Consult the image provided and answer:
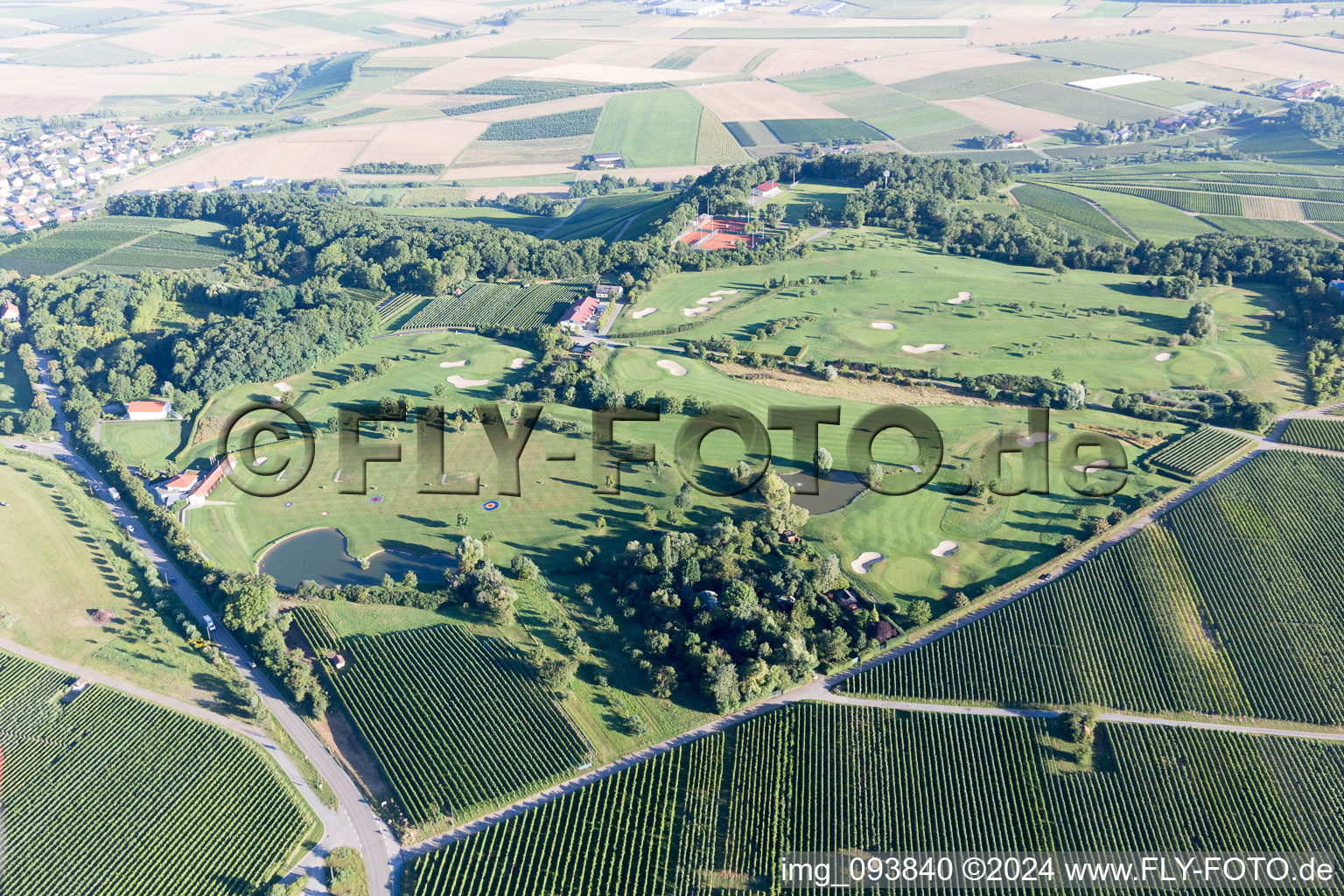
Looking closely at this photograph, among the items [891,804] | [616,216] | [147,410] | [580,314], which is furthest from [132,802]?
[616,216]

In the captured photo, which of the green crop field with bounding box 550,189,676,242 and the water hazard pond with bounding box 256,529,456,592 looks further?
the green crop field with bounding box 550,189,676,242

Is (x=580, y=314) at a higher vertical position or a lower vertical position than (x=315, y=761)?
higher

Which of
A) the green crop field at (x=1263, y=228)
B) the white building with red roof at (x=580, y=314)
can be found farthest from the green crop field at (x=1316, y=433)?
the white building with red roof at (x=580, y=314)

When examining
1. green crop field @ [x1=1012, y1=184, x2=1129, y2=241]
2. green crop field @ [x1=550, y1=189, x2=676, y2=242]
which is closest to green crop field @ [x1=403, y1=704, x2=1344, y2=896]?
green crop field @ [x1=550, y1=189, x2=676, y2=242]

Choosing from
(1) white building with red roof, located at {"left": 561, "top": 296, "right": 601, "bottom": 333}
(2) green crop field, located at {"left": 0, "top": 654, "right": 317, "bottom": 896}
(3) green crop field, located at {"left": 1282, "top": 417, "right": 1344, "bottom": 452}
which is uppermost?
(1) white building with red roof, located at {"left": 561, "top": 296, "right": 601, "bottom": 333}

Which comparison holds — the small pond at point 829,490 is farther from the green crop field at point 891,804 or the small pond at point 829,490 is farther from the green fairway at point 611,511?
the green crop field at point 891,804

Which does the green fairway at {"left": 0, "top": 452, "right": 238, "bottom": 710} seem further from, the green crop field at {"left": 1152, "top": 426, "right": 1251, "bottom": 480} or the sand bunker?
the green crop field at {"left": 1152, "top": 426, "right": 1251, "bottom": 480}

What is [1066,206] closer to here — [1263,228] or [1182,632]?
[1263,228]
